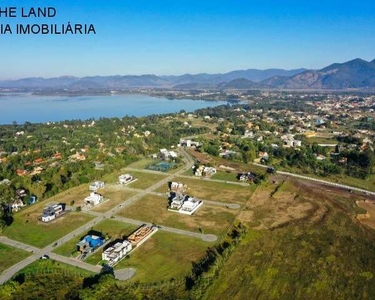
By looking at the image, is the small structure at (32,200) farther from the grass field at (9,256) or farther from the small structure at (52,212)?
the grass field at (9,256)

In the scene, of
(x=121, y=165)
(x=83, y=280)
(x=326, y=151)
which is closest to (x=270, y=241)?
(x=83, y=280)

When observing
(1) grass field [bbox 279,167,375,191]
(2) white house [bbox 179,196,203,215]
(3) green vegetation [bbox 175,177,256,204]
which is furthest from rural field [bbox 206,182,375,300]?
(1) grass field [bbox 279,167,375,191]

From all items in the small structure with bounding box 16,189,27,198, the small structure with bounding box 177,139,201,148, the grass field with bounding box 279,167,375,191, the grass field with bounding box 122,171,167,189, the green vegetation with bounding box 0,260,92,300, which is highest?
the small structure with bounding box 177,139,201,148

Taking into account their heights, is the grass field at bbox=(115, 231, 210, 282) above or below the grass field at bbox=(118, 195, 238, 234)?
below

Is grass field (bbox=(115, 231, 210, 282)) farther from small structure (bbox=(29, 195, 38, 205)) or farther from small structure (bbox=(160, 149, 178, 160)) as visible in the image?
small structure (bbox=(160, 149, 178, 160))

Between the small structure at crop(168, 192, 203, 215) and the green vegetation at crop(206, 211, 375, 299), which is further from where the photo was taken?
the small structure at crop(168, 192, 203, 215)

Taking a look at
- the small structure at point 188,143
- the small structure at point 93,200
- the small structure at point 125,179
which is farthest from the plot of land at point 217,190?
the small structure at point 188,143
